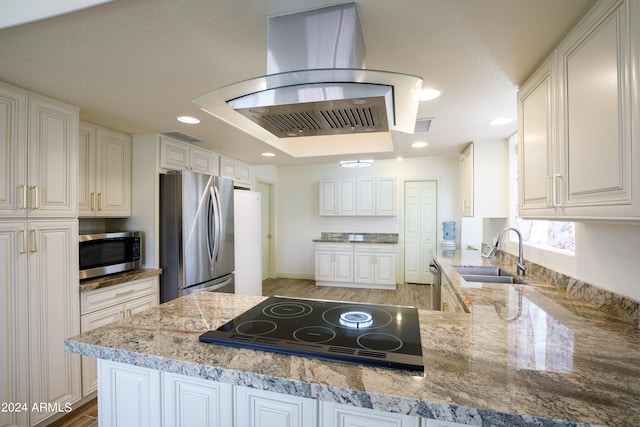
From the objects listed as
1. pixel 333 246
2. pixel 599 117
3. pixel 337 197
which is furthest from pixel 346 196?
pixel 599 117

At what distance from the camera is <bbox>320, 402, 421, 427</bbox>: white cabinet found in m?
0.80

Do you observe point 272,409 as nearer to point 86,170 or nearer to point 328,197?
point 86,170

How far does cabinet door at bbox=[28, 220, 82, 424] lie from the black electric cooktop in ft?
5.01

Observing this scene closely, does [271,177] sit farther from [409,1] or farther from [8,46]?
[409,1]

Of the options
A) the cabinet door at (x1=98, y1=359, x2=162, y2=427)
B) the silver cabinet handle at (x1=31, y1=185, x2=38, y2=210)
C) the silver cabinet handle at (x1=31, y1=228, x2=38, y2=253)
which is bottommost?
the cabinet door at (x1=98, y1=359, x2=162, y2=427)

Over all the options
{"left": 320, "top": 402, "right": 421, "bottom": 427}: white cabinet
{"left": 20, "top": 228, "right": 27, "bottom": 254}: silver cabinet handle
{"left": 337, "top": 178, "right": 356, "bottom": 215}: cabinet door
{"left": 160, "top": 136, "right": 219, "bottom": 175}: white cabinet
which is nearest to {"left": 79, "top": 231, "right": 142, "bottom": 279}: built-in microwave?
{"left": 20, "top": 228, "right": 27, "bottom": 254}: silver cabinet handle

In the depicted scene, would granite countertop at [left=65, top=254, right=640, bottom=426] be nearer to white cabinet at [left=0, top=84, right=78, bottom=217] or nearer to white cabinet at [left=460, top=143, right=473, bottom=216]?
white cabinet at [left=0, top=84, right=78, bottom=217]

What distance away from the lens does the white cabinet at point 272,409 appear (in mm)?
890

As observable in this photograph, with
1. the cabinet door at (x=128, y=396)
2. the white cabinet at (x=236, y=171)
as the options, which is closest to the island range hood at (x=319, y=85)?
the cabinet door at (x=128, y=396)

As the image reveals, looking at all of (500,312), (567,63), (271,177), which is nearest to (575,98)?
(567,63)

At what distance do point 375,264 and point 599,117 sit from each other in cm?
433

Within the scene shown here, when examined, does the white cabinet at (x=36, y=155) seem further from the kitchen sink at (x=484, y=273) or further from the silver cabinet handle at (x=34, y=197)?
the kitchen sink at (x=484, y=273)

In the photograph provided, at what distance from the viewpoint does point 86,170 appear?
2357 mm

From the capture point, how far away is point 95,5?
102 centimetres
